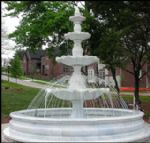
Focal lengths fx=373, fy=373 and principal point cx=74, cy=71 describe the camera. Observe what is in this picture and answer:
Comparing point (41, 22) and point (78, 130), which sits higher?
point (41, 22)

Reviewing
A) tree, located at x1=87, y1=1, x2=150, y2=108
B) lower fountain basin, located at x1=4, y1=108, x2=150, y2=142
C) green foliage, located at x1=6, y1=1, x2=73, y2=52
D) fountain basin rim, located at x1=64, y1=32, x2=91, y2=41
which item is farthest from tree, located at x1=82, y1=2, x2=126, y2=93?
lower fountain basin, located at x1=4, y1=108, x2=150, y2=142

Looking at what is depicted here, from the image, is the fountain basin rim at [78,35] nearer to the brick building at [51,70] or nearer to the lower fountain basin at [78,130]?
the lower fountain basin at [78,130]

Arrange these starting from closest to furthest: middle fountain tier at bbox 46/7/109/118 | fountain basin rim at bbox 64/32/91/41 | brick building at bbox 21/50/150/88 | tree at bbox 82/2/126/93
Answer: middle fountain tier at bbox 46/7/109/118
fountain basin rim at bbox 64/32/91/41
tree at bbox 82/2/126/93
brick building at bbox 21/50/150/88

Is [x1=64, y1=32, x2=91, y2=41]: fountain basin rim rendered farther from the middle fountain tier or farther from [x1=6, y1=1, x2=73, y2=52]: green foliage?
[x1=6, y1=1, x2=73, y2=52]: green foliage

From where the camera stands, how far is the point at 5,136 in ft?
34.9

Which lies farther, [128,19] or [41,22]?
[41,22]

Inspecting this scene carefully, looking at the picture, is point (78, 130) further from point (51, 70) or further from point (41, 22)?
point (51, 70)

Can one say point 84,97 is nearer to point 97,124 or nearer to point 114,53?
point 97,124

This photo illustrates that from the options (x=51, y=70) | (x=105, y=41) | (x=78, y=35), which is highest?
(x=105, y=41)

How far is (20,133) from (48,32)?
14.1 metres

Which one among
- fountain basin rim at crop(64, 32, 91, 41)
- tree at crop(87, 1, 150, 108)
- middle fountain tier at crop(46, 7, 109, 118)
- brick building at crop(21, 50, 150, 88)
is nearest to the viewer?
middle fountain tier at crop(46, 7, 109, 118)

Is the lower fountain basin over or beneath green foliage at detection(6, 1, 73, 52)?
beneath

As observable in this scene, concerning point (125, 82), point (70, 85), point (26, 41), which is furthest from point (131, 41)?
point (125, 82)

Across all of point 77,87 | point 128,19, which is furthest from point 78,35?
point 128,19
